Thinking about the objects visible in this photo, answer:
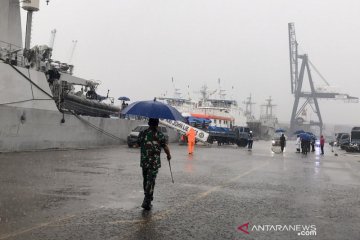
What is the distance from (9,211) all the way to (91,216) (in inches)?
49.0

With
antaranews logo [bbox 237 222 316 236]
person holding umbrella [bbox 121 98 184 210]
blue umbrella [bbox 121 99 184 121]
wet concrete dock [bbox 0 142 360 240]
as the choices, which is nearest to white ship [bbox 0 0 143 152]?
wet concrete dock [bbox 0 142 360 240]

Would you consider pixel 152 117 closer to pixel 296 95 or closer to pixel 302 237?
pixel 302 237

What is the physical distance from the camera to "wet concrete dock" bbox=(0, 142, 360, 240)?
18.7ft

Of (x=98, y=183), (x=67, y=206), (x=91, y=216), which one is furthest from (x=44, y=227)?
(x=98, y=183)

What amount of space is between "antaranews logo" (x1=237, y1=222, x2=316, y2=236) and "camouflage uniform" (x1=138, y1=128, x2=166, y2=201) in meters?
1.75

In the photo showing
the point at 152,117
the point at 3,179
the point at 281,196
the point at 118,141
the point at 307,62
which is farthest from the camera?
the point at 307,62

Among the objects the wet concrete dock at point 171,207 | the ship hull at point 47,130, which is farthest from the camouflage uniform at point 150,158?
the ship hull at point 47,130

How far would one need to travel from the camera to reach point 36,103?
2011cm

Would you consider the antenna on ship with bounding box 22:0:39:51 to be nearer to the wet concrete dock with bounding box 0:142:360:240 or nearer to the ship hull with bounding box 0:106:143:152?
the ship hull with bounding box 0:106:143:152

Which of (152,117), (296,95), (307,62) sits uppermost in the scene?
(307,62)

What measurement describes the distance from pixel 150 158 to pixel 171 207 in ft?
3.21

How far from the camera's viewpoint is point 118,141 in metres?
28.8

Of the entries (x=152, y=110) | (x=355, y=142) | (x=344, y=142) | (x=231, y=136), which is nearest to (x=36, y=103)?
(x=152, y=110)

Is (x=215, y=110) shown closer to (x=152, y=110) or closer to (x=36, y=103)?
(x=36, y=103)
